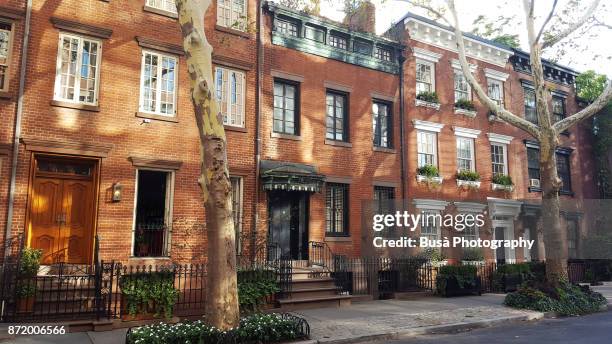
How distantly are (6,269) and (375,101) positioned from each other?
12.9 m

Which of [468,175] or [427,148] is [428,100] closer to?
[427,148]

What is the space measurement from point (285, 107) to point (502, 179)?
427 inches

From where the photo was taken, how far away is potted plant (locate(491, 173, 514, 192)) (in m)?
20.3

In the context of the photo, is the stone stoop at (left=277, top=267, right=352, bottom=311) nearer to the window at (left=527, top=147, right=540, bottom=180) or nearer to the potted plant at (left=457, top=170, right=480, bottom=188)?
the potted plant at (left=457, top=170, right=480, bottom=188)

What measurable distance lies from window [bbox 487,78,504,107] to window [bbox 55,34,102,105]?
16712 millimetres

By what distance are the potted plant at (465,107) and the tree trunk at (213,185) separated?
46.7 feet

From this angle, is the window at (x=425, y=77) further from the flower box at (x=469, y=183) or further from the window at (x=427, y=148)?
the flower box at (x=469, y=183)

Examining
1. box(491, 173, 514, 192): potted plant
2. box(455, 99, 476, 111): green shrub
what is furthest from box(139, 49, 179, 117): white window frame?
box(491, 173, 514, 192): potted plant

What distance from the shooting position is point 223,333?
7617 millimetres

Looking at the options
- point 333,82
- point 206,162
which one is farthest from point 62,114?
point 333,82

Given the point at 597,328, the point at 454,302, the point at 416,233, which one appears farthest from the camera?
the point at 416,233

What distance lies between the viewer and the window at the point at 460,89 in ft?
66.2

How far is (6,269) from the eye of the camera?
977cm

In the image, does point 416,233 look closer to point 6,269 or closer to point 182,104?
point 182,104
